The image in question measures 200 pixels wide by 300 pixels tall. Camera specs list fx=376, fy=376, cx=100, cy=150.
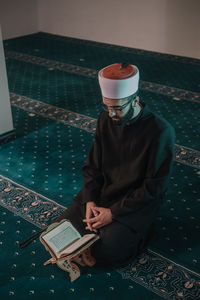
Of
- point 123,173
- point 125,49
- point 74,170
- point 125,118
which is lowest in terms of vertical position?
point 125,49

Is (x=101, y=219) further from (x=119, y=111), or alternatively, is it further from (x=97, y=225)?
(x=119, y=111)

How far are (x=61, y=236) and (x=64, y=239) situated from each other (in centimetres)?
3

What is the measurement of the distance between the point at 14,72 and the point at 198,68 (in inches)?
115

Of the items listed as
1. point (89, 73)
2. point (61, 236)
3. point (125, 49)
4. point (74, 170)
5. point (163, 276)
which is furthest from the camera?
point (125, 49)

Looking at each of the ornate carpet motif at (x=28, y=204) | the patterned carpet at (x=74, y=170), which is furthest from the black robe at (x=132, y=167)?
the ornate carpet motif at (x=28, y=204)

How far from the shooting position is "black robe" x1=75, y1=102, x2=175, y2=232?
2.05 metres

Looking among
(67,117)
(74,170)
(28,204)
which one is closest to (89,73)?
(67,117)

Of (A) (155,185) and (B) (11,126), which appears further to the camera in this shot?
(B) (11,126)

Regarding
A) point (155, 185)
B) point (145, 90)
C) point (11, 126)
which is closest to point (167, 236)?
point (155, 185)

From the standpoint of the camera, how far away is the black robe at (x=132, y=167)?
2.05 m

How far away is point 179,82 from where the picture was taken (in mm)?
5430

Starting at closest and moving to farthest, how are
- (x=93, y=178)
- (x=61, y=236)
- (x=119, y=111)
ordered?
1. (x=119, y=111)
2. (x=61, y=236)
3. (x=93, y=178)

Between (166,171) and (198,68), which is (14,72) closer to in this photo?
(198,68)

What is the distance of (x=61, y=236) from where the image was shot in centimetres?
215
